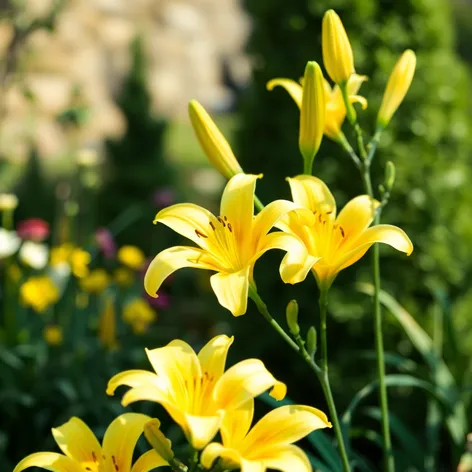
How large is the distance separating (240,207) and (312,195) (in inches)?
5.4

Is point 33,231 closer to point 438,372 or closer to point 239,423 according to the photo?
point 438,372

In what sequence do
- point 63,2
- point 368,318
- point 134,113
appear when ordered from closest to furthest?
1. point 368,318
2. point 63,2
3. point 134,113

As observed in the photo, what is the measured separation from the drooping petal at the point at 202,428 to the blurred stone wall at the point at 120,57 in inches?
207

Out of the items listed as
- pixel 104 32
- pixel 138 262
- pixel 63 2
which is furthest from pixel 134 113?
pixel 104 32

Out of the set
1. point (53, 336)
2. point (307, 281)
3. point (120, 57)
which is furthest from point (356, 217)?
point (120, 57)

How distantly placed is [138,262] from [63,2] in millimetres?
1023

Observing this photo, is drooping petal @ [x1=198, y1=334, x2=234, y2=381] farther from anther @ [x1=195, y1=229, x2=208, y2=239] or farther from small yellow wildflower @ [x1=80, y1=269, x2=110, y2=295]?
small yellow wildflower @ [x1=80, y1=269, x2=110, y2=295]

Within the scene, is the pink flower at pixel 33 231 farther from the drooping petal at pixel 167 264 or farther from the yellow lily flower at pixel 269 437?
the yellow lily flower at pixel 269 437

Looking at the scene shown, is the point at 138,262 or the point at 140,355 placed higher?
the point at 138,262

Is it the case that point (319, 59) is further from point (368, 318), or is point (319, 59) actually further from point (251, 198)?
point (251, 198)

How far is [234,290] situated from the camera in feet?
3.36

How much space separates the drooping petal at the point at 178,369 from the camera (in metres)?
1.00

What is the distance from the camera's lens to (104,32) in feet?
24.0

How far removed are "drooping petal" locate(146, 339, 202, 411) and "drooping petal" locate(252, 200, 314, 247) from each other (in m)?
0.18
